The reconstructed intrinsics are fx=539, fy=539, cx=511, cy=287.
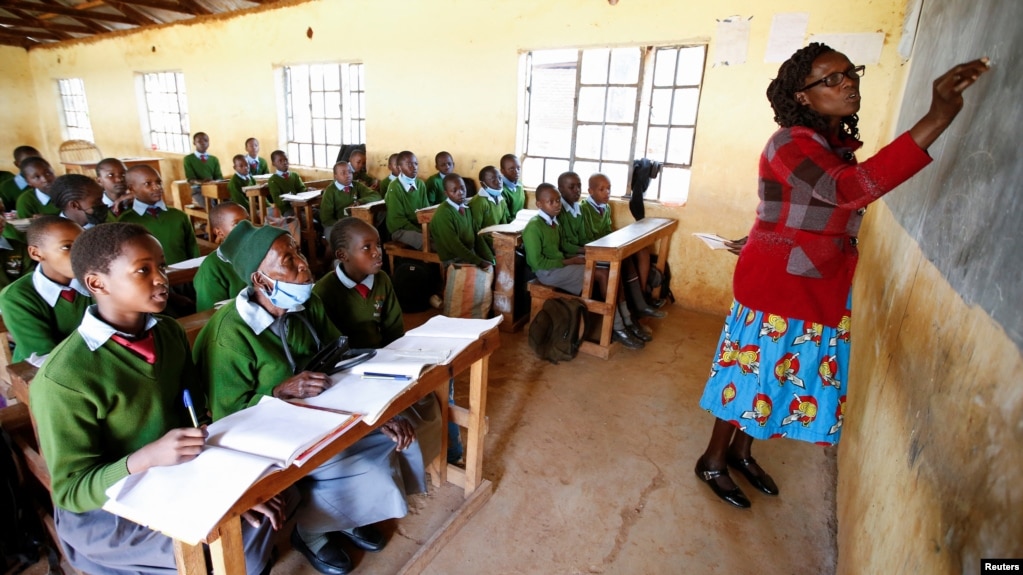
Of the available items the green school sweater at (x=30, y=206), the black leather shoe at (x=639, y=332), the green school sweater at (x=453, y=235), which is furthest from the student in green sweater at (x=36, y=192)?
the black leather shoe at (x=639, y=332)

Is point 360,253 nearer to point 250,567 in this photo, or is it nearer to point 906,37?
point 250,567

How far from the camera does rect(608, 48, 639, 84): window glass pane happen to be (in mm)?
4633

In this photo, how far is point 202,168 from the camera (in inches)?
290

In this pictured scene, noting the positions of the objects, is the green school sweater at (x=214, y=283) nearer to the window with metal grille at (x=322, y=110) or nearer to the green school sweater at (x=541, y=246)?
the green school sweater at (x=541, y=246)

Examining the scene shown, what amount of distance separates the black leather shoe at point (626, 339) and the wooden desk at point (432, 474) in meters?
1.77

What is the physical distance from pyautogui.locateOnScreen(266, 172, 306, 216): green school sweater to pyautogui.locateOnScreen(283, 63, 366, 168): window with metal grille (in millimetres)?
983

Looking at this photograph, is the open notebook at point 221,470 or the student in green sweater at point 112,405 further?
the student in green sweater at point 112,405

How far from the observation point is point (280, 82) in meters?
7.05

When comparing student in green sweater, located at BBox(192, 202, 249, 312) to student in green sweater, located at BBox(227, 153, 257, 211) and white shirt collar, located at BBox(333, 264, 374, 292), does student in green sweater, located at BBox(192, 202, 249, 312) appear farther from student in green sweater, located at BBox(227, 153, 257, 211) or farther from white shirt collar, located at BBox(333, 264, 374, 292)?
student in green sweater, located at BBox(227, 153, 257, 211)

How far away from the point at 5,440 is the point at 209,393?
0.66 m

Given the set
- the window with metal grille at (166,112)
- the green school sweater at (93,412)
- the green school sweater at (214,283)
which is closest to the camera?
the green school sweater at (93,412)

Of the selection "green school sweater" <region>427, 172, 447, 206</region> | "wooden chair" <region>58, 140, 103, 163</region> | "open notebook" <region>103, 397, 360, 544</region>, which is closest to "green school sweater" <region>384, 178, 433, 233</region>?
"green school sweater" <region>427, 172, 447, 206</region>

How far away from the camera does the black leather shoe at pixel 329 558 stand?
1749mm

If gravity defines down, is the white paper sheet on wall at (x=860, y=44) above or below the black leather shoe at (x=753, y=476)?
above
